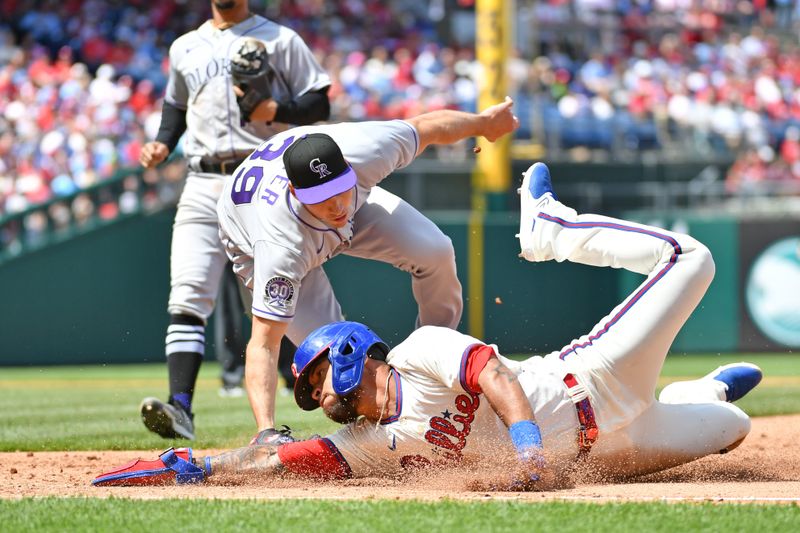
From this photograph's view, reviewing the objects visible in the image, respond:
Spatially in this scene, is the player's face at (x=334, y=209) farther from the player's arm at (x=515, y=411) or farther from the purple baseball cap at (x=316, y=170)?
the player's arm at (x=515, y=411)

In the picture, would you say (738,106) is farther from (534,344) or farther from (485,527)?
(485,527)

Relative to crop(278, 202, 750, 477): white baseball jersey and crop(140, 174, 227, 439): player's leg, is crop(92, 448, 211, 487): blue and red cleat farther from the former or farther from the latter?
crop(140, 174, 227, 439): player's leg

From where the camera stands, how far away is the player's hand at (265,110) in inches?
245

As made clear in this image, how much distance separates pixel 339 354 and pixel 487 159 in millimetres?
10585

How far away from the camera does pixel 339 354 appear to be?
4320mm

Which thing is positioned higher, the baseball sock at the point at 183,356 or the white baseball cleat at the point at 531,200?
the white baseball cleat at the point at 531,200

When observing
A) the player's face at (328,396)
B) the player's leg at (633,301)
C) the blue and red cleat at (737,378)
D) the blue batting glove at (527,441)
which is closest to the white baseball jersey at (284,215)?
the player's face at (328,396)

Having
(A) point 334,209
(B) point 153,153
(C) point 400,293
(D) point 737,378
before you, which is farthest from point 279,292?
(C) point 400,293

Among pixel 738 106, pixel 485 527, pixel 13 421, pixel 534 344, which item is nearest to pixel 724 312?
pixel 534 344

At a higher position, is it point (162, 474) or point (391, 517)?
point (391, 517)

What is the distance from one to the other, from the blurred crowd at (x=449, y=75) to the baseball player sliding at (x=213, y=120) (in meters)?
6.97

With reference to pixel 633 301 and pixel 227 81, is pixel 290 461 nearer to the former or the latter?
pixel 633 301

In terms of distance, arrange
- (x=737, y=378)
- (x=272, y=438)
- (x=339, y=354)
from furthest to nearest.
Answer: (x=737, y=378), (x=272, y=438), (x=339, y=354)

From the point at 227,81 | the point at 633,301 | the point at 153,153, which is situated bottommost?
the point at 633,301
